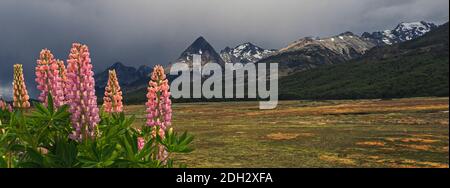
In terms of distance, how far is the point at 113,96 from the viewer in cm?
578

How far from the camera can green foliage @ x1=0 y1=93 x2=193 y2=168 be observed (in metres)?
3.71

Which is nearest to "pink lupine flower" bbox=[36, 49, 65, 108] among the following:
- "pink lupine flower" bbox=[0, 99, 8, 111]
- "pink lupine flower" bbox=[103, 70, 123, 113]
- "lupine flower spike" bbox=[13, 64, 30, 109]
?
"lupine flower spike" bbox=[13, 64, 30, 109]

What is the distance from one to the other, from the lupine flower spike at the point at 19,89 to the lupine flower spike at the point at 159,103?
1315 millimetres

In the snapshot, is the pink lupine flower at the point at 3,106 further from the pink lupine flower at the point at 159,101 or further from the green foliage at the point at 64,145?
the pink lupine flower at the point at 159,101

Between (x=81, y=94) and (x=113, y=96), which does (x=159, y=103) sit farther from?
(x=81, y=94)

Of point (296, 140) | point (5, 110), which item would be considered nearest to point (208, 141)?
point (296, 140)

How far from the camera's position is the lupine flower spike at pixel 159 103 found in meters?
5.10

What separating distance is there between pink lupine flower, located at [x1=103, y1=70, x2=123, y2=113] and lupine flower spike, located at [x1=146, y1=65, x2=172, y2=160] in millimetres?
591

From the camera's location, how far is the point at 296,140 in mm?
50281

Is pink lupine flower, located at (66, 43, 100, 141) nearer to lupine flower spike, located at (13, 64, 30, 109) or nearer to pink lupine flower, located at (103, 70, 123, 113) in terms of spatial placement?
lupine flower spike, located at (13, 64, 30, 109)

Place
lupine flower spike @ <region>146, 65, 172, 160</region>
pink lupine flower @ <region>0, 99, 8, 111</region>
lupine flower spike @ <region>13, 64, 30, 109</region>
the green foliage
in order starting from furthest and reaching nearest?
lupine flower spike @ <region>146, 65, 172, 160</region>
pink lupine flower @ <region>0, 99, 8, 111</region>
lupine flower spike @ <region>13, 64, 30, 109</region>
the green foliage

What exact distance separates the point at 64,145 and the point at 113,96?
2094mm

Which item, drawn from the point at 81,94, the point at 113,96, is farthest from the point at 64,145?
the point at 113,96
